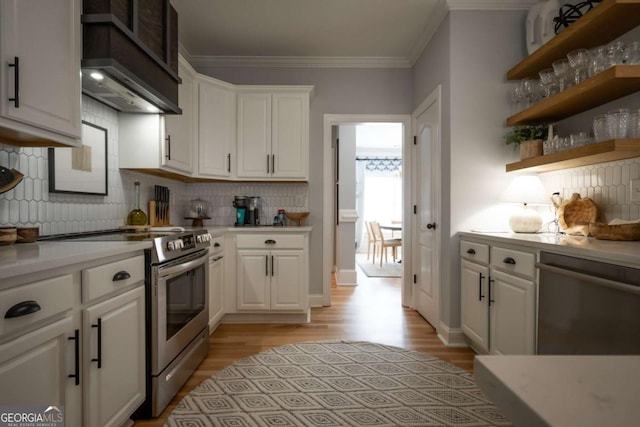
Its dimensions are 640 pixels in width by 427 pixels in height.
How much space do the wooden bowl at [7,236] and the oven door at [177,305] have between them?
1.90ft

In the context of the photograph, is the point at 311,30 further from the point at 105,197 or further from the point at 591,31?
the point at 105,197

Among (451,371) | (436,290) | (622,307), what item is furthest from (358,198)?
(622,307)

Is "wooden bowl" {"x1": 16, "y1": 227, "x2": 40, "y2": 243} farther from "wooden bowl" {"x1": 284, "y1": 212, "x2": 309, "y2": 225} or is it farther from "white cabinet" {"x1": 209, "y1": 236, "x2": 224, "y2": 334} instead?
"wooden bowl" {"x1": 284, "y1": 212, "x2": 309, "y2": 225}

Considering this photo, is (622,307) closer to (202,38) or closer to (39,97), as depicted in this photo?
(39,97)

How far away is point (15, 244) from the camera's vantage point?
1.62 metres

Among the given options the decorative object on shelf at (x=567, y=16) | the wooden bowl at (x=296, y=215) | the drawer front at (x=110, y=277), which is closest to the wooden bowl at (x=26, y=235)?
the drawer front at (x=110, y=277)

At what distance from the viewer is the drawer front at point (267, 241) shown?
11.0 feet

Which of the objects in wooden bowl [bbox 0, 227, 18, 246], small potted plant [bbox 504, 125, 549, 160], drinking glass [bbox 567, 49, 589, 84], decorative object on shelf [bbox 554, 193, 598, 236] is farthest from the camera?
small potted plant [bbox 504, 125, 549, 160]

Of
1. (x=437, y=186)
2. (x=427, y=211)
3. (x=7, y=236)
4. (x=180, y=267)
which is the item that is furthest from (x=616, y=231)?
(x=7, y=236)

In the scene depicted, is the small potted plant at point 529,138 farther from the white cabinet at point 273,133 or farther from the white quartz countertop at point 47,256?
the white quartz countertop at point 47,256

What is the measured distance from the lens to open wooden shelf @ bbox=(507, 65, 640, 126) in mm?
1802

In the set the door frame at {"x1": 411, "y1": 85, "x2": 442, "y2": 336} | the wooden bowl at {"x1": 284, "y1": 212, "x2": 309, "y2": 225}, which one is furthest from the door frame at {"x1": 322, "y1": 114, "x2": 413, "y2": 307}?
the door frame at {"x1": 411, "y1": 85, "x2": 442, "y2": 336}

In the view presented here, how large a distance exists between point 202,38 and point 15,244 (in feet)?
8.80

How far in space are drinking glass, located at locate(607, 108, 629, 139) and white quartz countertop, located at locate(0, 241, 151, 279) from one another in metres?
2.50
